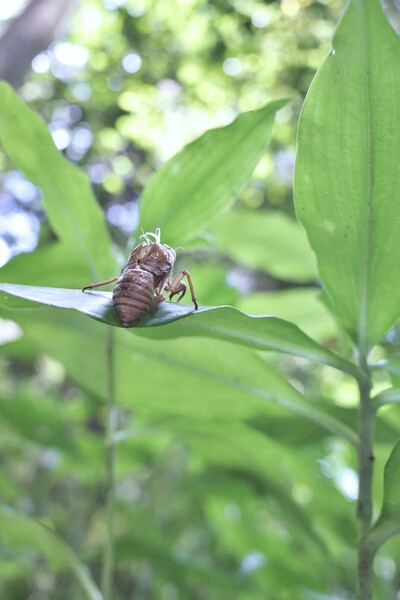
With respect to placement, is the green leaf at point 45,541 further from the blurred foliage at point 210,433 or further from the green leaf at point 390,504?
the green leaf at point 390,504

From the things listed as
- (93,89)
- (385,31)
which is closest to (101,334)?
(385,31)

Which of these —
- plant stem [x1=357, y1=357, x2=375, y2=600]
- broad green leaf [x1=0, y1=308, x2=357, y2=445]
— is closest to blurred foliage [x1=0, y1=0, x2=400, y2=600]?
broad green leaf [x1=0, y1=308, x2=357, y2=445]

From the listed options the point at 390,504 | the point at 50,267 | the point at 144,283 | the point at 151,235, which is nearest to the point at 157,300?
the point at 144,283

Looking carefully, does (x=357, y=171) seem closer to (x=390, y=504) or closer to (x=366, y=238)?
(x=366, y=238)

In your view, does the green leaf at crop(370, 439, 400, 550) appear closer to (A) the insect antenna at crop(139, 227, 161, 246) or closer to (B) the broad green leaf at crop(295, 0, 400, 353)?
(B) the broad green leaf at crop(295, 0, 400, 353)

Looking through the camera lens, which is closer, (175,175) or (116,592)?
(175,175)

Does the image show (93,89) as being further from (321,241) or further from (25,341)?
(321,241)
